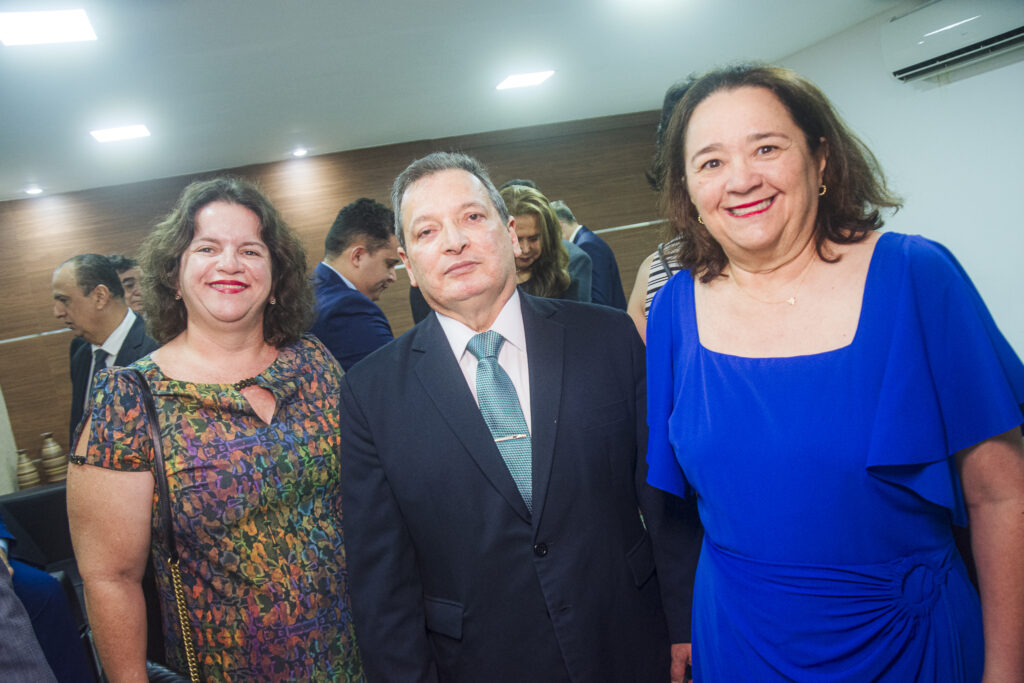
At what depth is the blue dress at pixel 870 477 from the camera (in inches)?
39.6

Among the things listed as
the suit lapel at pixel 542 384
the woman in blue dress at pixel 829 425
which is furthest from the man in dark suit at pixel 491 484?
the woman in blue dress at pixel 829 425

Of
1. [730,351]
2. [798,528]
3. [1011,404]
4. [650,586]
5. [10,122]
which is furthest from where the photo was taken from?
[10,122]

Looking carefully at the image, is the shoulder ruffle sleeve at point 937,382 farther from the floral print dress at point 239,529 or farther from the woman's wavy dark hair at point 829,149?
the floral print dress at point 239,529

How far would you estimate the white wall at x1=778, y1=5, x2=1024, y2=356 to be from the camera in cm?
450

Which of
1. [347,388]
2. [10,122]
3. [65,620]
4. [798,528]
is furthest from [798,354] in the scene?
[10,122]

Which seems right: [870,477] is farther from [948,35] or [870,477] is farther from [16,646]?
[948,35]

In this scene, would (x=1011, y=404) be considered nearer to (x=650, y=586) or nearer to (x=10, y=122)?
(x=650, y=586)

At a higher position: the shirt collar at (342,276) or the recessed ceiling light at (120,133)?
the recessed ceiling light at (120,133)

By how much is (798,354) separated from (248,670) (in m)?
1.37

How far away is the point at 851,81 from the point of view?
5531mm

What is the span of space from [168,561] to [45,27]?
2600 mm

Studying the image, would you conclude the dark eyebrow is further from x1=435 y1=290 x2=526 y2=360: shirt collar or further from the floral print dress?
the floral print dress

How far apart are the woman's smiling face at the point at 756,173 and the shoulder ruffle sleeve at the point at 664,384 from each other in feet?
0.69

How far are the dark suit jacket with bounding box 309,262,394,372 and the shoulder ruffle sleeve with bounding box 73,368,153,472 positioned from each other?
1.23 metres
